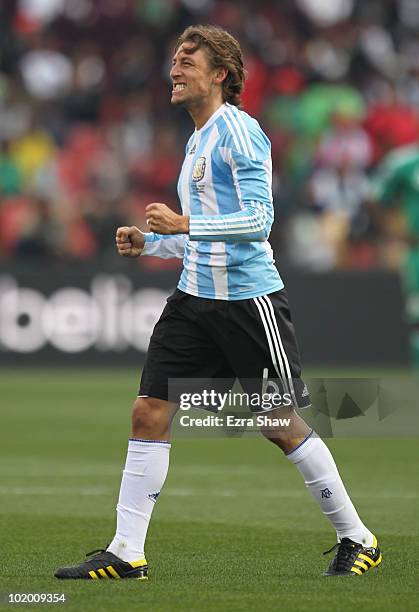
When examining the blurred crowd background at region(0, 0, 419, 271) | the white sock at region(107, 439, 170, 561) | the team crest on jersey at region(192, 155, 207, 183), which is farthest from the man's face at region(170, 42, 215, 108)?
the blurred crowd background at region(0, 0, 419, 271)

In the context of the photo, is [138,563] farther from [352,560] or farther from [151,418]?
[352,560]

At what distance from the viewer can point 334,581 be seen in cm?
589

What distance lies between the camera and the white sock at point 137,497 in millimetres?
5980

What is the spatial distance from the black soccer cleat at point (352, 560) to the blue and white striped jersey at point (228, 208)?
111cm

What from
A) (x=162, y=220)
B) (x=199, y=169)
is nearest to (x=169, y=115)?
(x=199, y=169)

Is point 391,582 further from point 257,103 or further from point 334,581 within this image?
point 257,103

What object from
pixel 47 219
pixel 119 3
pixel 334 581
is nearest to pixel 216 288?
pixel 334 581

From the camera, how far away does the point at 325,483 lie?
19.7 feet

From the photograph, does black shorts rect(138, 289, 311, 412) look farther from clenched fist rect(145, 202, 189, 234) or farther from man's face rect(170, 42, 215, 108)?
man's face rect(170, 42, 215, 108)

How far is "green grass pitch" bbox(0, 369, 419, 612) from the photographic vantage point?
5590 millimetres

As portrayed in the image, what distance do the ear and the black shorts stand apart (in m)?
0.92

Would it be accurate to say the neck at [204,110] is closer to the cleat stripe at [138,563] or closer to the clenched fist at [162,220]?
the clenched fist at [162,220]

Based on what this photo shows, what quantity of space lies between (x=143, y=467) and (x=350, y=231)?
12969 millimetres


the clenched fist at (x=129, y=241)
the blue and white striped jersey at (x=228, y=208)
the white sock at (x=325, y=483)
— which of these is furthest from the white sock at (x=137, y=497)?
the clenched fist at (x=129, y=241)
